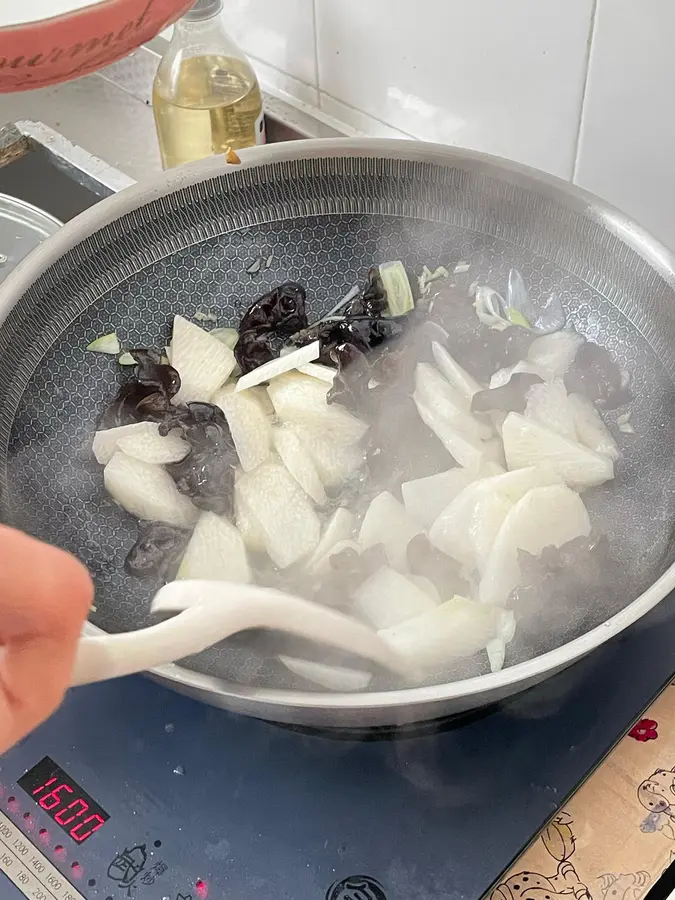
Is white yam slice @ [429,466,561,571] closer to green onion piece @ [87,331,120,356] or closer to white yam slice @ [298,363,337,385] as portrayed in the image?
white yam slice @ [298,363,337,385]

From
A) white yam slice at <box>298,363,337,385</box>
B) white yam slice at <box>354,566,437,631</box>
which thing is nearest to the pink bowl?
white yam slice at <box>298,363,337,385</box>

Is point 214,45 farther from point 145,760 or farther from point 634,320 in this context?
point 145,760

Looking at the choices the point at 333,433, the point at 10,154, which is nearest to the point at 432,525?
the point at 333,433

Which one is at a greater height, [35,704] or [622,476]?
[35,704]

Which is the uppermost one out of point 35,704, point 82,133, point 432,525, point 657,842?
point 35,704

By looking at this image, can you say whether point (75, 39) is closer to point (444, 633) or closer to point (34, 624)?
point (34, 624)

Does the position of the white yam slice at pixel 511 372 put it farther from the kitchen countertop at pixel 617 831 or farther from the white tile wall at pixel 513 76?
the kitchen countertop at pixel 617 831

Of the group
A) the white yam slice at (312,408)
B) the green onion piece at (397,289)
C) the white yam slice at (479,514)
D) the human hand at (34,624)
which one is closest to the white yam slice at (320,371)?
the white yam slice at (312,408)
